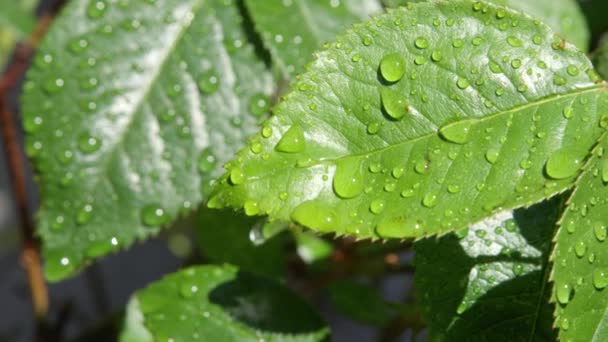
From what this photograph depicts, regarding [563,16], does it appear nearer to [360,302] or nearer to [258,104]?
[258,104]

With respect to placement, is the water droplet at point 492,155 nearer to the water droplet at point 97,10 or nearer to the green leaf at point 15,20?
Result: the water droplet at point 97,10

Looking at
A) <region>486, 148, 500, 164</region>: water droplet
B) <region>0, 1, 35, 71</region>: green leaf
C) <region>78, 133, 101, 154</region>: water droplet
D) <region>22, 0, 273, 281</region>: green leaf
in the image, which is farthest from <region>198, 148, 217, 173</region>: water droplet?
<region>0, 1, 35, 71</region>: green leaf

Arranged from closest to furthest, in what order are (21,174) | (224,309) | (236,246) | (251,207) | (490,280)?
(251,207)
(490,280)
(224,309)
(236,246)
(21,174)

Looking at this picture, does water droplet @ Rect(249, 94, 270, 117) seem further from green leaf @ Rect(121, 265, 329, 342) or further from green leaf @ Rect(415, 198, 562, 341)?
green leaf @ Rect(415, 198, 562, 341)

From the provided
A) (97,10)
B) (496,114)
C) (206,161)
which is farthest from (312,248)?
(496,114)

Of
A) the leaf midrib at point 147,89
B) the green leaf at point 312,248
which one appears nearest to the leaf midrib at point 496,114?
the leaf midrib at point 147,89

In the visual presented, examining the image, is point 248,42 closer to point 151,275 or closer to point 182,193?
point 182,193
